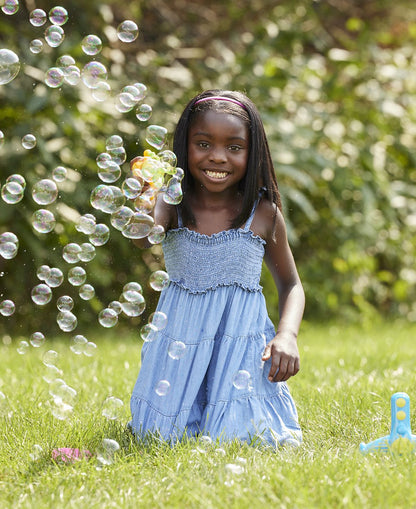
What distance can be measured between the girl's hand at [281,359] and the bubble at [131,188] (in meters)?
0.64

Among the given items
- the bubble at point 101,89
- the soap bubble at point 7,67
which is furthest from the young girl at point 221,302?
the soap bubble at point 7,67

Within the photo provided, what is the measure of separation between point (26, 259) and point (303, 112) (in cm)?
250

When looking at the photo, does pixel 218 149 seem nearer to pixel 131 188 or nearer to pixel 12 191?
pixel 131 188

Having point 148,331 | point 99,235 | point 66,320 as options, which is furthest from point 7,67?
point 148,331

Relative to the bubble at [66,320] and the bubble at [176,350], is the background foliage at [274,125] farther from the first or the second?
the bubble at [176,350]

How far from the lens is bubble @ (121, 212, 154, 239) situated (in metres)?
2.25

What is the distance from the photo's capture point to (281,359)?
2.23 m

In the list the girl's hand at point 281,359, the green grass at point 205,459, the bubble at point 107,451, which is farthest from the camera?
the girl's hand at point 281,359

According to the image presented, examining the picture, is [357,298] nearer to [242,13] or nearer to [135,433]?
[242,13]

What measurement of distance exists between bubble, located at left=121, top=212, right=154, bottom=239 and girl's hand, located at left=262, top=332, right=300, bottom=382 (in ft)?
1.74

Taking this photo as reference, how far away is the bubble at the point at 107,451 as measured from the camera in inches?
78.6

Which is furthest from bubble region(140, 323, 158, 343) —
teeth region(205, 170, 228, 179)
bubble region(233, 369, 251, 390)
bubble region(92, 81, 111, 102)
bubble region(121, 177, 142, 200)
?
bubble region(92, 81, 111, 102)

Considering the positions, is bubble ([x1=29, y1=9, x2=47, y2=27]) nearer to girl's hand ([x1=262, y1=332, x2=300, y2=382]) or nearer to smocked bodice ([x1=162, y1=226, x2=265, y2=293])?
smocked bodice ([x1=162, y1=226, x2=265, y2=293])

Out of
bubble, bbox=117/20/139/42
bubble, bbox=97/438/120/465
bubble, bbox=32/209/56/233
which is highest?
bubble, bbox=117/20/139/42
